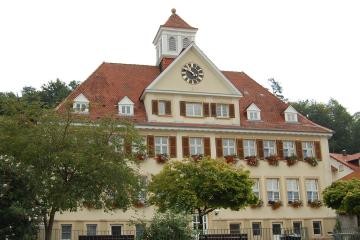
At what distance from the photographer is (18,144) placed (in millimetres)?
25594

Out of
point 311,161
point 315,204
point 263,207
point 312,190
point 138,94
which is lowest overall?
point 263,207

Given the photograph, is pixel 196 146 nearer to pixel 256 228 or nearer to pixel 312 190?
pixel 256 228

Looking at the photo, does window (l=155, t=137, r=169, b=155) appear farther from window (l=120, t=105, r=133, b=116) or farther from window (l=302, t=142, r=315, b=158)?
window (l=302, t=142, r=315, b=158)

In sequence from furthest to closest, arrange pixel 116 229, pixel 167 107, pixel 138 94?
pixel 138 94
pixel 167 107
pixel 116 229

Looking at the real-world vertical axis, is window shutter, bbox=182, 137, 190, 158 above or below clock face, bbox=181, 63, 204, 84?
below

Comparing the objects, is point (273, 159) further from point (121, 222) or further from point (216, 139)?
point (121, 222)

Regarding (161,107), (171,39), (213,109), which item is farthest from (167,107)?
(171,39)

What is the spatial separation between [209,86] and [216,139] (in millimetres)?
4181

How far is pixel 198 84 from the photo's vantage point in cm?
4353

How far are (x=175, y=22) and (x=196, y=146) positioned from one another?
12.3 metres

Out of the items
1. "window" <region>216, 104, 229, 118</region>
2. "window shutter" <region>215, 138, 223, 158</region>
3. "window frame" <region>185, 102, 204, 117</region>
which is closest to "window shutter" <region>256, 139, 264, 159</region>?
"window shutter" <region>215, 138, 223, 158</region>

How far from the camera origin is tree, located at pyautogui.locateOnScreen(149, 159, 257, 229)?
31875 mm

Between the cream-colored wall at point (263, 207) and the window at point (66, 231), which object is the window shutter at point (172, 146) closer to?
the cream-colored wall at point (263, 207)

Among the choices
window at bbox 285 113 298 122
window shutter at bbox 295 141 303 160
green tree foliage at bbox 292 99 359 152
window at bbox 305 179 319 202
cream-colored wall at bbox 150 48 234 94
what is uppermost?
green tree foliage at bbox 292 99 359 152
